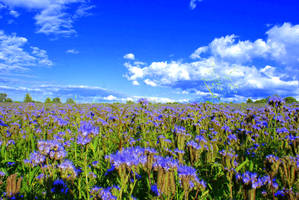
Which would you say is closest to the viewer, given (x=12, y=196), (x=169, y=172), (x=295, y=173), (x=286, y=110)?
(x=12, y=196)

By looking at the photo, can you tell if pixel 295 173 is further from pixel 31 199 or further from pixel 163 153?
pixel 31 199

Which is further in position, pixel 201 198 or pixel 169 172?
pixel 201 198

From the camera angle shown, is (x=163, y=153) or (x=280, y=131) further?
(x=280, y=131)

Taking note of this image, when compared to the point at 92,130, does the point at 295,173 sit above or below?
below

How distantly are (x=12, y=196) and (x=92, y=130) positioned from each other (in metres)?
0.81

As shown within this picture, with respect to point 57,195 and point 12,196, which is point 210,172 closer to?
point 57,195

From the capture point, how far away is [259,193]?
2479mm

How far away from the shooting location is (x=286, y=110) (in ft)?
22.8

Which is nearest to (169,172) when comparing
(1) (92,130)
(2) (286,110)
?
(1) (92,130)

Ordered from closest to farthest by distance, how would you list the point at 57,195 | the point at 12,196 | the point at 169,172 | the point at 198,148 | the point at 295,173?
the point at 12,196 → the point at 169,172 → the point at 295,173 → the point at 57,195 → the point at 198,148

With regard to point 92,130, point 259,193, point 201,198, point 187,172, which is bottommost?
point 259,193

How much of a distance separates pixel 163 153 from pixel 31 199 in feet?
5.98

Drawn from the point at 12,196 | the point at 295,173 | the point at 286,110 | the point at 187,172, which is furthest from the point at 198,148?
the point at 286,110

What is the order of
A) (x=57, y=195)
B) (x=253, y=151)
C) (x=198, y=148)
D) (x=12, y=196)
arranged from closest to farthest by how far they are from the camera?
1. (x=12, y=196)
2. (x=57, y=195)
3. (x=198, y=148)
4. (x=253, y=151)
